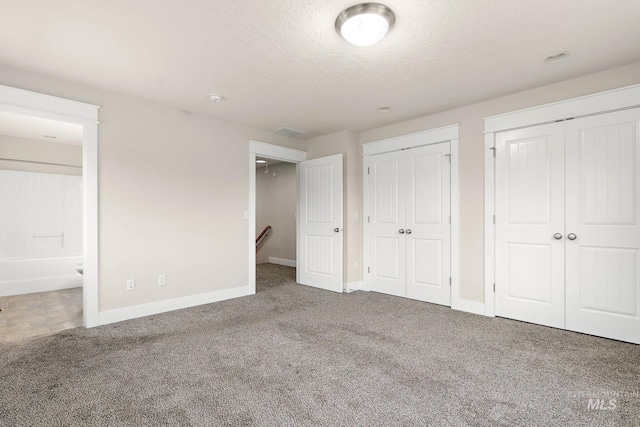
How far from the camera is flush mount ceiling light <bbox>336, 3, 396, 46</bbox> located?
1.96 metres

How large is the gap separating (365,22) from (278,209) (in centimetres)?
573

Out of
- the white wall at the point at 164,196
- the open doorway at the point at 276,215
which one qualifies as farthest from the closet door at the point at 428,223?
the open doorway at the point at 276,215

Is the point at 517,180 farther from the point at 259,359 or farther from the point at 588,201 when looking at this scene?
the point at 259,359

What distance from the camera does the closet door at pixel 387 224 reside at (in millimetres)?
4336

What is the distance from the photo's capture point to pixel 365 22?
2.03 meters

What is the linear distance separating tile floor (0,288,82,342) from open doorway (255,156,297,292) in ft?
10.9

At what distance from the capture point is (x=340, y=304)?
3953 mm

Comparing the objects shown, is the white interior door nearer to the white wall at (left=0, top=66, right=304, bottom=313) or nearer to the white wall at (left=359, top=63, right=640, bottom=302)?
the white wall at (left=0, top=66, right=304, bottom=313)

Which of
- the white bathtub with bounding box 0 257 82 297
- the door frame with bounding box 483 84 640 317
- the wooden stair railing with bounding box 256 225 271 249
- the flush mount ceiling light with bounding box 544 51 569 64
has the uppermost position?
the flush mount ceiling light with bounding box 544 51 569 64

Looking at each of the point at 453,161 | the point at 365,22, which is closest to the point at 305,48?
the point at 365,22

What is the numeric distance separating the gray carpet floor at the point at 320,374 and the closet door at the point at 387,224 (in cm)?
112

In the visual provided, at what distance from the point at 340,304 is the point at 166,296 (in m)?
2.12

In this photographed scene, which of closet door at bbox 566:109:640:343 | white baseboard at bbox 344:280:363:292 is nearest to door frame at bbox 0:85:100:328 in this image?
white baseboard at bbox 344:280:363:292

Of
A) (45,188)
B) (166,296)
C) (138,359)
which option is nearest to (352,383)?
(138,359)
